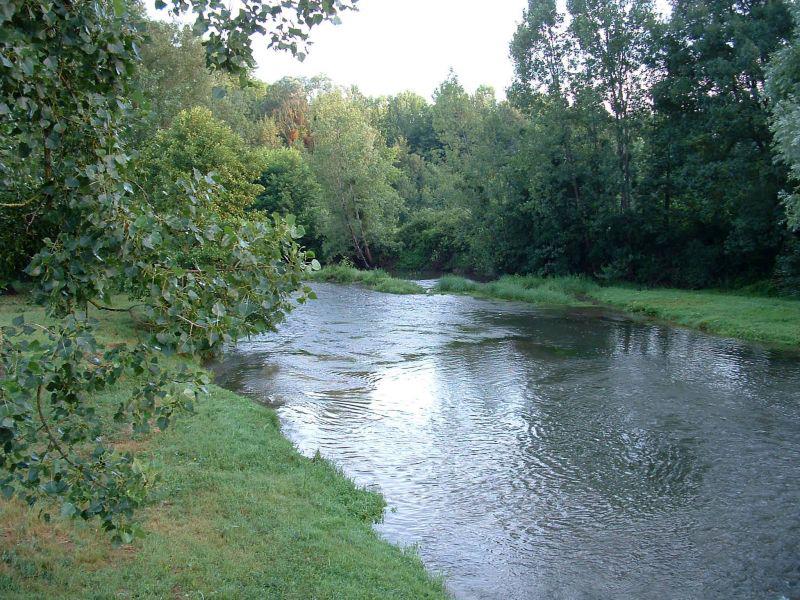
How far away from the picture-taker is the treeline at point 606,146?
27641 mm

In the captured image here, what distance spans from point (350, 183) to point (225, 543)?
44.9 metres

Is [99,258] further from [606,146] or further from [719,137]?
[606,146]

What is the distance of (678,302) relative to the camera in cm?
2831

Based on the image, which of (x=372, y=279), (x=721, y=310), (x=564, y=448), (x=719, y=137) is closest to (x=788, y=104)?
(x=721, y=310)

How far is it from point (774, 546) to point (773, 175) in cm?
2368

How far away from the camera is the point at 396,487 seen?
10.6 meters

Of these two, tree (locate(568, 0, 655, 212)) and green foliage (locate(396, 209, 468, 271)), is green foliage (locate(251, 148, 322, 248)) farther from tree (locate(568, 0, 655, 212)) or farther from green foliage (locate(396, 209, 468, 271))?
tree (locate(568, 0, 655, 212))

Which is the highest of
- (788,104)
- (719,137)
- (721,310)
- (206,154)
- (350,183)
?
(719,137)

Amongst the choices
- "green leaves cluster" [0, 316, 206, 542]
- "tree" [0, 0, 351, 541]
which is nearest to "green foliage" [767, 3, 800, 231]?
"tree" [0, 0, 351, 541]

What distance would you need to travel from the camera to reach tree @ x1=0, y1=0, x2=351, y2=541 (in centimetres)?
403

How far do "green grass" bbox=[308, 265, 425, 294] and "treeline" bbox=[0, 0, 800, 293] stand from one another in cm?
608

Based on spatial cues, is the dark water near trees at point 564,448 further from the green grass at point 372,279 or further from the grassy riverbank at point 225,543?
the green grass at point 372,279

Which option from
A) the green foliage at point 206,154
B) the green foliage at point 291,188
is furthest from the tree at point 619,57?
the green foliage at point 291,188

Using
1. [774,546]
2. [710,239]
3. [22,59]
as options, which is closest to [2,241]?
[22,59]
